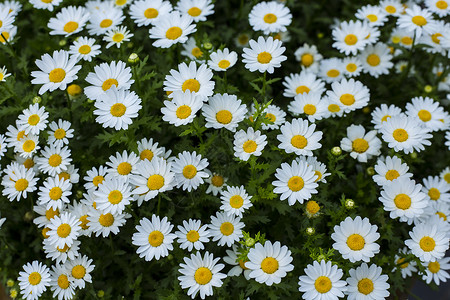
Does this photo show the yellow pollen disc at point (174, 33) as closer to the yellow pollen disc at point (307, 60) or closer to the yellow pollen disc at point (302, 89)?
the yellow pollen disc at point (302, 89)

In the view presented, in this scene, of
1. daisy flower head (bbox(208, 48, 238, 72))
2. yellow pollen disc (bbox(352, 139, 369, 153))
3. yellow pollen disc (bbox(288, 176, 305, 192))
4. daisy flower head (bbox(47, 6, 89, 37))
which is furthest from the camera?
daisy flower head (bbox(47, 6, 89, 37))

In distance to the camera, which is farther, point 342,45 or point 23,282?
point 342,45

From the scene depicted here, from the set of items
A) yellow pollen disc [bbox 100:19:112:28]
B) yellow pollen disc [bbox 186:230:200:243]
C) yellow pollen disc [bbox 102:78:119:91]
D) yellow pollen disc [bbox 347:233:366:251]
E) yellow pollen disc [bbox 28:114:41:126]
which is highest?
yellow pollen disc [bbox 100:19:112:28]

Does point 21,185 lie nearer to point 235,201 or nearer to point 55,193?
point 55,193

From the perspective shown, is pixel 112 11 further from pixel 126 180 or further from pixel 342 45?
pixel 342 45

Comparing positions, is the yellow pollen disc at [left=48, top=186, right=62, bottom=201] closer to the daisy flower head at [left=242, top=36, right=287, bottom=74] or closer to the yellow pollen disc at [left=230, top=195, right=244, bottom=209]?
the yellow pollen disc at [left=230, top=195, right=244, bottom=209]

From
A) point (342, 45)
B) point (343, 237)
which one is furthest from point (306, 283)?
point (342, 45)

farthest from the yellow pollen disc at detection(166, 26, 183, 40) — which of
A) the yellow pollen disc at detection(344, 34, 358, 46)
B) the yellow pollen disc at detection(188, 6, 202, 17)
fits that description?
the yellow pollen disc at detection(344, 34, 358, 46)

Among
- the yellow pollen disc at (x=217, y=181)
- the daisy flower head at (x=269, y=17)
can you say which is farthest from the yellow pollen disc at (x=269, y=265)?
the daisy flower head at (x=269, y=17)
